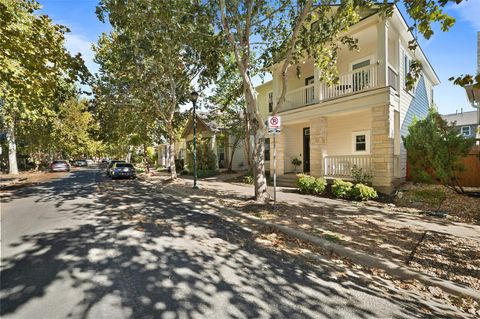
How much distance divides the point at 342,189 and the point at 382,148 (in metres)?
2.60

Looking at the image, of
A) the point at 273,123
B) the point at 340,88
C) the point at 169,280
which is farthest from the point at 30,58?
the point at 340,88

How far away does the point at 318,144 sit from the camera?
40.3 ft

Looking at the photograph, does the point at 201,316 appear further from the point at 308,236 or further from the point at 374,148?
the point at 374,148

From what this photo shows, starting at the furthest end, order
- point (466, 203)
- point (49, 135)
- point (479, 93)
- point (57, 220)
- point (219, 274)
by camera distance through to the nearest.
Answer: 1. point (49, 135)
2. point (479, 93)
3. point (466, 203)
4. point (57, 220)
5. point (219, 274)

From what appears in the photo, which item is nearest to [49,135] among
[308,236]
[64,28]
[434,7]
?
[64,28]

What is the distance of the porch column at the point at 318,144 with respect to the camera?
39.9 feet

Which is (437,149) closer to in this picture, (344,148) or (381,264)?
(344,148)

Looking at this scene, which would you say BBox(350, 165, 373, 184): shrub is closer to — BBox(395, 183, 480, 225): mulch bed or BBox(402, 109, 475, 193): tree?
BBox(395, 183, 480, 225): mulch bed

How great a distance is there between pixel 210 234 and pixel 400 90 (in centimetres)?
1156

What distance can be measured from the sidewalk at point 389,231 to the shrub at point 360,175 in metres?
1.44

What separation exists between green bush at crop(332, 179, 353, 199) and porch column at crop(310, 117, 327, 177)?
2.30m

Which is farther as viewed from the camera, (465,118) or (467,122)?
(465,118)

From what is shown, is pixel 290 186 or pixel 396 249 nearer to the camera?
pixel 396 249

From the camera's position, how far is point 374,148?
10289mm
